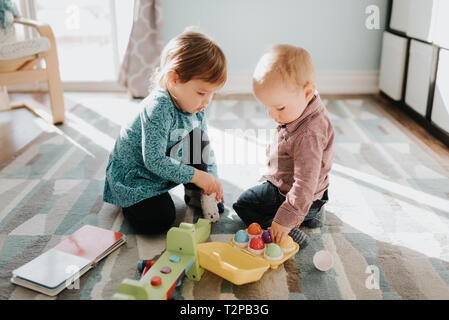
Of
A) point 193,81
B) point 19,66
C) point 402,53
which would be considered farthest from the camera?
point 402,53

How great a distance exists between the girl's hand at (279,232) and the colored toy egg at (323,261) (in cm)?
9

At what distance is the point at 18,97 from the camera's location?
8.18 feet

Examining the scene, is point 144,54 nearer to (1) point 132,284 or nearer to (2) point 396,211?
(2) point 396,211

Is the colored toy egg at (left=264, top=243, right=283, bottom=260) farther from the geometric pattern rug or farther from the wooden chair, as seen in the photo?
the wooden chair

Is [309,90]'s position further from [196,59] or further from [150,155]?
[150,155]

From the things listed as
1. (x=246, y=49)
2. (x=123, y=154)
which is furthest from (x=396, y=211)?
(x=246, y=49)

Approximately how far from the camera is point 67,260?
100 cm

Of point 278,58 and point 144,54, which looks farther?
point 144,54

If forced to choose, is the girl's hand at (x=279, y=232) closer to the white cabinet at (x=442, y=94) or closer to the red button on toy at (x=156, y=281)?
the red button on toy at (x=156, y=281)

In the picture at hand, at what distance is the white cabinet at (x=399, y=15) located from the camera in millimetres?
2205

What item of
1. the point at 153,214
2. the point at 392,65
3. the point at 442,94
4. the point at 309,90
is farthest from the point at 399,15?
the point at 153,214

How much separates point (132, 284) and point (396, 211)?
2.72 feet

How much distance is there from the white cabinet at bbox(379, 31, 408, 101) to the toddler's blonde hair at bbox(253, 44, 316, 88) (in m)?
1.45

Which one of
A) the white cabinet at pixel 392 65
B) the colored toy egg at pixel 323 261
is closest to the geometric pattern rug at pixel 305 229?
the colored toy egg at pixel 323 261
